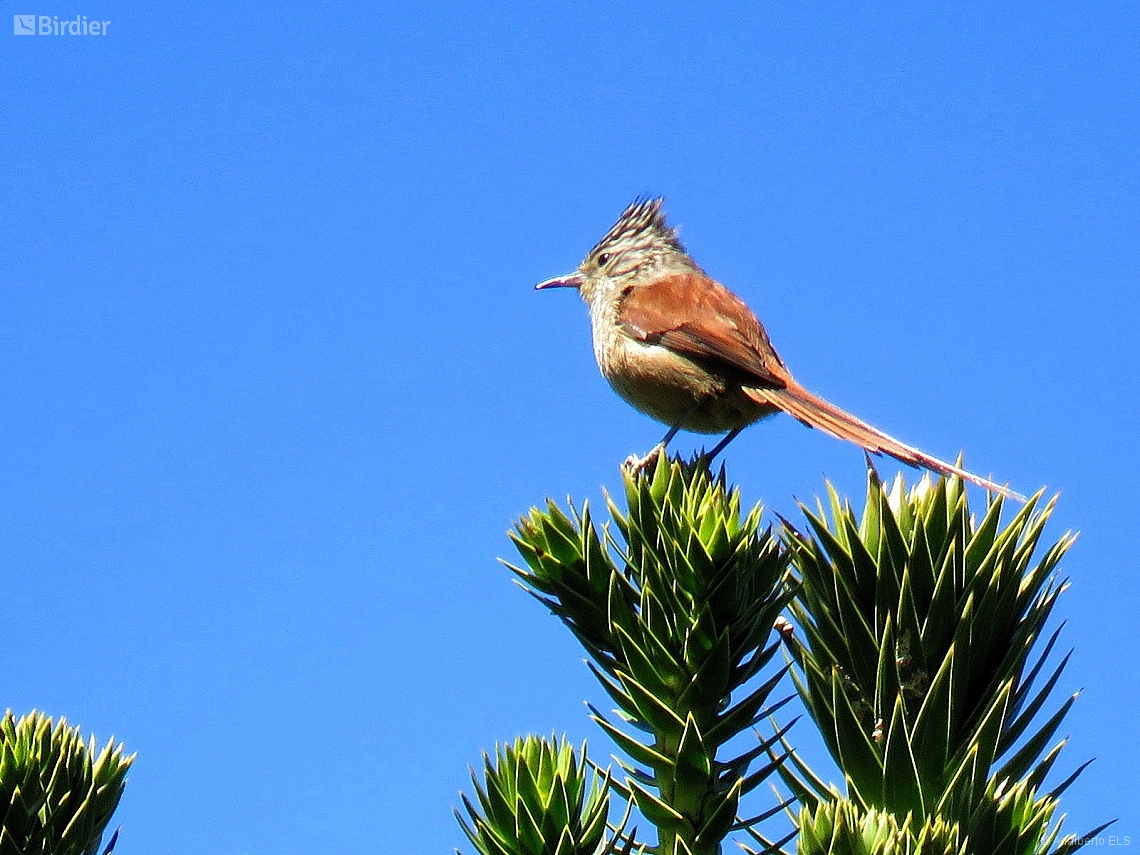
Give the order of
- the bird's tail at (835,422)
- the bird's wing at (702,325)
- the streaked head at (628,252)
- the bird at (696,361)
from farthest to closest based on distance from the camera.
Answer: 1. the streaked head at (628,252)
2. the bird's wing at (702,325)
3. the bird at (696,361)
4. the bird's tail at (835,422)

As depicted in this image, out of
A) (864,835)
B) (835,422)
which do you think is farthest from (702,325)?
(864,835)

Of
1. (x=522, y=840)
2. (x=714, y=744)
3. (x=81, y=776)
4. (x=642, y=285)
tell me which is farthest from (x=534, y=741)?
(x=642, y=285)

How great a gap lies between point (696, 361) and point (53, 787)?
13.2ft

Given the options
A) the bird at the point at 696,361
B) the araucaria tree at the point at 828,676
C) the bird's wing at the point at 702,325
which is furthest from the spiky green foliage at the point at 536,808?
the bird's wing at the point at 702,325

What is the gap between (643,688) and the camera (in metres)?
1.57

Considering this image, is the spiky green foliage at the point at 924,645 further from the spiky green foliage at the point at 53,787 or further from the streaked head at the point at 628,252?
the streaked head at the point at 628,252

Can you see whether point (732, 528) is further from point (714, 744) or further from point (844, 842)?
point (844, 842)

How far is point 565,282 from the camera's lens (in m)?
6.82

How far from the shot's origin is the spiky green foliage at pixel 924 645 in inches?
55.1

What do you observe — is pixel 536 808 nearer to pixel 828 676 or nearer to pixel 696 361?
pixel 828 676

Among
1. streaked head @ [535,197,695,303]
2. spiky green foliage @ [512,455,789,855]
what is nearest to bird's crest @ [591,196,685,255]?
streaked head @ [535,197,695,303]

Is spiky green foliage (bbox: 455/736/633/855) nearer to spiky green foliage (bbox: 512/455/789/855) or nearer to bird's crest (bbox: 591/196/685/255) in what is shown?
spiky green foliage (bbox: 512/455/789/855)

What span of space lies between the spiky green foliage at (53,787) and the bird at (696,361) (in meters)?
3.13

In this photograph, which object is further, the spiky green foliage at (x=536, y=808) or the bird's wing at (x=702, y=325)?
the bird's wing at (x=702, y=325)
